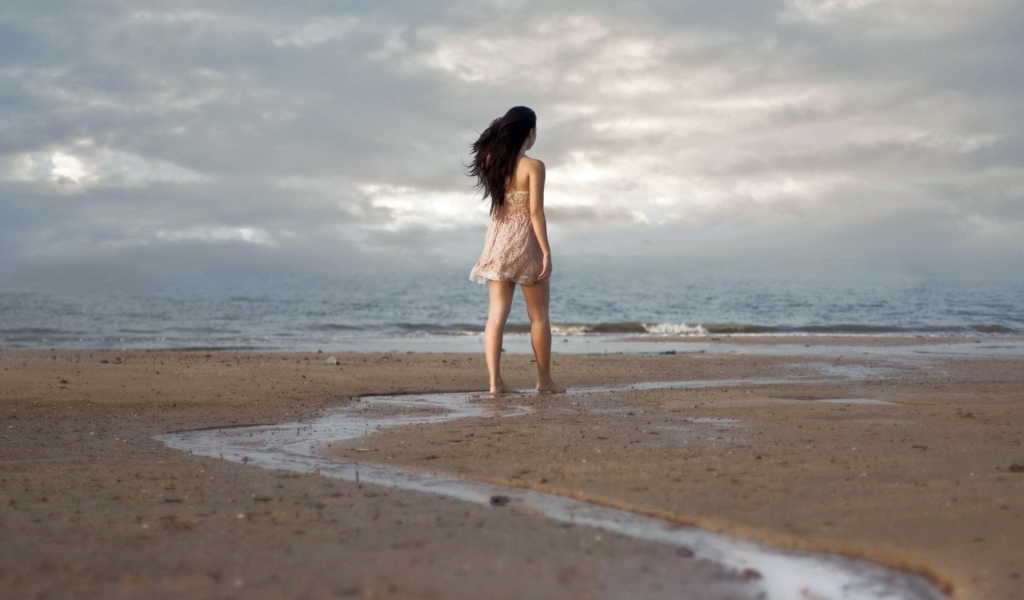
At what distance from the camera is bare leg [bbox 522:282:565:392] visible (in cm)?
605

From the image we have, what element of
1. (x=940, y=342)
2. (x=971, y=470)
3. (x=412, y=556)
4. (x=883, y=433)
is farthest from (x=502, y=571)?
(x=940, y=342)

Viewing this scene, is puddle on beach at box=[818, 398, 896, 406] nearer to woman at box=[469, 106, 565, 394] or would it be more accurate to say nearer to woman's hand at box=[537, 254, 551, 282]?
woman at box=[469, 106, 565, 394]

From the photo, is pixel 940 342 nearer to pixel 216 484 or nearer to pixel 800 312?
pixel 800 312

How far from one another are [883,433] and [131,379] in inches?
226

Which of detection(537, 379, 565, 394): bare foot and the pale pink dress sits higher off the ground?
the pale pink dress

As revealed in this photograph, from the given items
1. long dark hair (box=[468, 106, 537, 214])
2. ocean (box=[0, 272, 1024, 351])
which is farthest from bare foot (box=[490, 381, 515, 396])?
ocean (box=[0, 272, 1024, 351])

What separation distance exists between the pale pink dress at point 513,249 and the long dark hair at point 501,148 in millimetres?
104

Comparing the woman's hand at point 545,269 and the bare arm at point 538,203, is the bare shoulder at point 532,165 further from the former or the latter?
the woman's hand at point 545,269

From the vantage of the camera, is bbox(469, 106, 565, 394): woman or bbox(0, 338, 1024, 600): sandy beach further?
bbox(469, 106, 565, 394): woman

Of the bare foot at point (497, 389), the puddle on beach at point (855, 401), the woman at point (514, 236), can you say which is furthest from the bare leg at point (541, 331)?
the puddle on beach at point (855, 401)

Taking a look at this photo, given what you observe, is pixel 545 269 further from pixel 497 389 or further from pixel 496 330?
pixel 497 389

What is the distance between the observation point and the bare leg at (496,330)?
5.96 m

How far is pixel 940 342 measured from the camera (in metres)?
14.5

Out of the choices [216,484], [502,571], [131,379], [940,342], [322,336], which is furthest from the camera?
[322,336]
